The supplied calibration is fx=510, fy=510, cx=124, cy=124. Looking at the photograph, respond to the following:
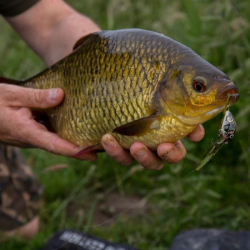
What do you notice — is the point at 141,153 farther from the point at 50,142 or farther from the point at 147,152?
the point at 50,142

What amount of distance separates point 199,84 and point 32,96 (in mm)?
785

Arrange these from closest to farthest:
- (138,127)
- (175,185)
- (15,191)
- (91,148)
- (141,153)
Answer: (138,127) → (141,153) → (91,148) → (175,185) → (15,191)

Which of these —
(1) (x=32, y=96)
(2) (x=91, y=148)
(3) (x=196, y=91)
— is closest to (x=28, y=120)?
(1) (x=32, y=96)

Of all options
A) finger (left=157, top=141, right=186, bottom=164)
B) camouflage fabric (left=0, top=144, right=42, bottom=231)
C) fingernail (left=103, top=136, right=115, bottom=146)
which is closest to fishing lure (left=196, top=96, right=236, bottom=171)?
finger (left=157, top=141, right=186, bottom=164)

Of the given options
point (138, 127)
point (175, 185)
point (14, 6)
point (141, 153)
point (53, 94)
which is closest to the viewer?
point (138, 127)

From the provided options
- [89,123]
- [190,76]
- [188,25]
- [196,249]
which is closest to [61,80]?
[89,123]

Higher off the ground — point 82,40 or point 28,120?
point 82,40

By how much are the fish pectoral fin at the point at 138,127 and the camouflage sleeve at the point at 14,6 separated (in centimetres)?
116

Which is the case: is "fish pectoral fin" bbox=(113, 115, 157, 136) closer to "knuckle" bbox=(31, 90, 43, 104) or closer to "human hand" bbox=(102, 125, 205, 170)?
"human hand" bbox=(102, 125, 205, 170)

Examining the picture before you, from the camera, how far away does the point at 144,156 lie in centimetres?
173

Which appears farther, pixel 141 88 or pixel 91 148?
pixel 91 148

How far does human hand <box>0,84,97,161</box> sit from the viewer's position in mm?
1950

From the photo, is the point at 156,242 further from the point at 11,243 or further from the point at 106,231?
the point at 11,243

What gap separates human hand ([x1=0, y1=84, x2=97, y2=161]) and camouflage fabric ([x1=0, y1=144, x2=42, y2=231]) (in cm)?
82
